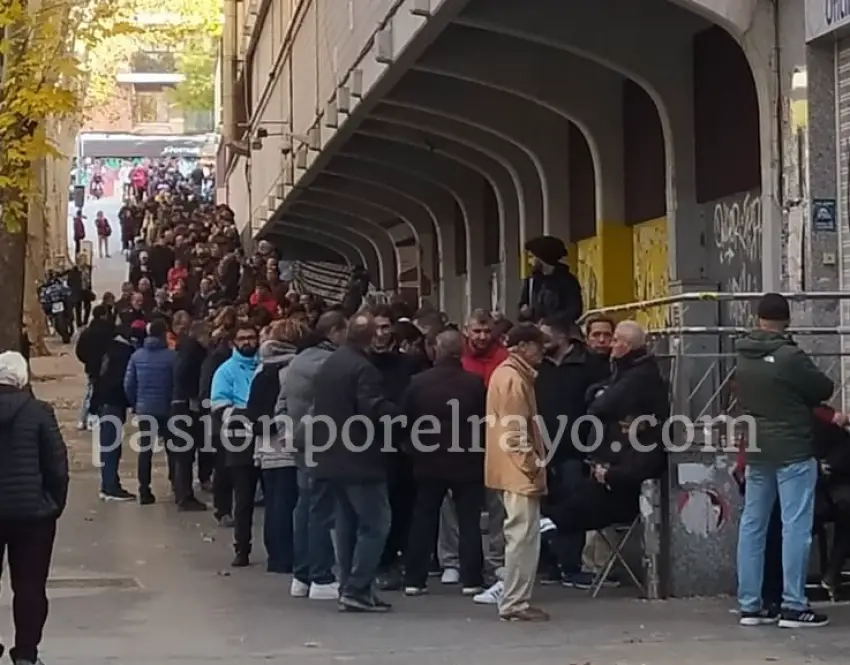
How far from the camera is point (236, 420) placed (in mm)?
13508

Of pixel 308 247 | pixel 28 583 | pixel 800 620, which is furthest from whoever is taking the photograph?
pixel 308 247


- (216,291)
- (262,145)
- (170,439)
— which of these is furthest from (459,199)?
(262,145)

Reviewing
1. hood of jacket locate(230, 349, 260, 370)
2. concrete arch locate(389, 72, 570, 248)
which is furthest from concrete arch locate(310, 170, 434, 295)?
hood of jacket locate(230, 349, 260, 370)

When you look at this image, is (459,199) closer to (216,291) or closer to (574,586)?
(216,291)

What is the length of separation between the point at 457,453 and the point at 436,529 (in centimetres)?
71

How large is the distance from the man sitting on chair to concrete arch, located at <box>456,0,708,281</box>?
4939mm

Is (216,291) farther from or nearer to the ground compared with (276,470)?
farther from the ground

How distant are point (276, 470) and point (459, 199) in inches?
528

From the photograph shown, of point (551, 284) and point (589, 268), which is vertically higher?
point (589, 268)

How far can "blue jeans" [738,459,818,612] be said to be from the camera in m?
10.3

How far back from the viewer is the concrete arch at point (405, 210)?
28.2 metres

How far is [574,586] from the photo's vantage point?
39.7 feet

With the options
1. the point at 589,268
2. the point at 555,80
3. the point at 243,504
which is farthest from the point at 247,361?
the point at 589,268

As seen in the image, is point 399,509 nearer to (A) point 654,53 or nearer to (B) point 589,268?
(A) point 654,53
